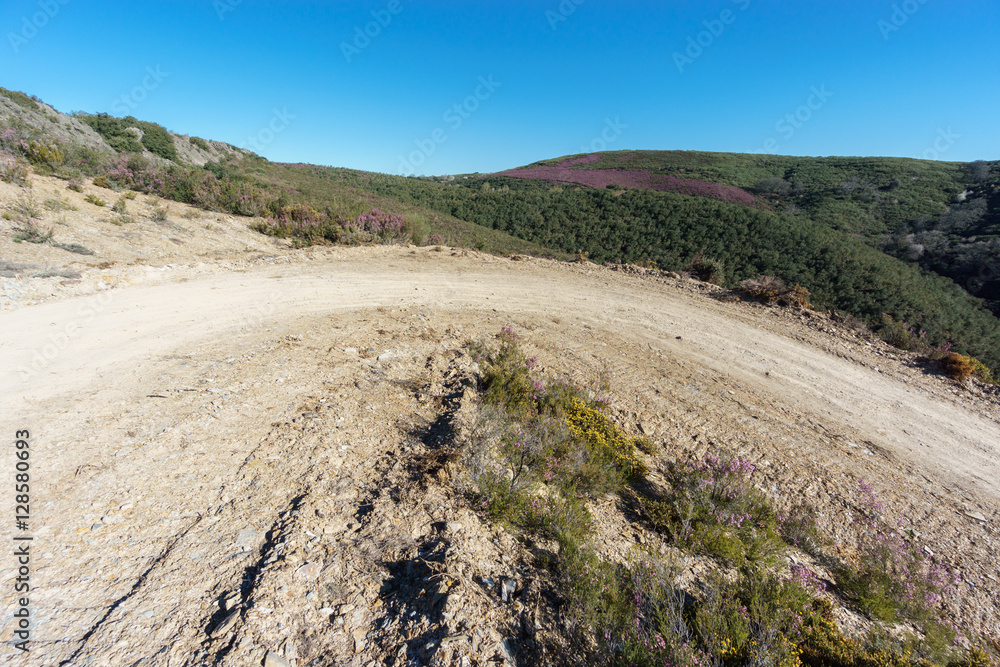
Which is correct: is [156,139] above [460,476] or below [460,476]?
above

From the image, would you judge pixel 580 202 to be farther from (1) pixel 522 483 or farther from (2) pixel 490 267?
(1) pixel 522 483

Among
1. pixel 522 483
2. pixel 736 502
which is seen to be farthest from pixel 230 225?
Answer: pixel 736 502

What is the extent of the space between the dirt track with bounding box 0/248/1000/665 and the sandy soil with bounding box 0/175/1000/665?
27 mm

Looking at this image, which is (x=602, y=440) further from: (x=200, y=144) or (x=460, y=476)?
(x=200, y=144)

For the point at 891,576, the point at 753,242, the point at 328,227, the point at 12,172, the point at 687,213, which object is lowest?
the point at 891,576

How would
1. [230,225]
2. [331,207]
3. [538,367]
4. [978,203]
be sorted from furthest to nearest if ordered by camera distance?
[978,203] → [331,207] → [230,225] → [538,367]

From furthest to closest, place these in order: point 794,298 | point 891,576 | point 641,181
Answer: point 641,181
point 794,298
point 891,576

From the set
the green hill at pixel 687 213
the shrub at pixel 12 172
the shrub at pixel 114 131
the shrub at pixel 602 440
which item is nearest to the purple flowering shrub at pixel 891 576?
the shrub at pixel 602 440

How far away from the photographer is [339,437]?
419cm

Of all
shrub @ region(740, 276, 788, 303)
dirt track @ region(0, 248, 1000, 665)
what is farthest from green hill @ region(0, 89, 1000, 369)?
dirt track @ region(0, 248, 1000, 665)

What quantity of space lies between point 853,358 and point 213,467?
11094mm

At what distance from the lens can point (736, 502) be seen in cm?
410

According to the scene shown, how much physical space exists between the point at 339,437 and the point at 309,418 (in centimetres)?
51

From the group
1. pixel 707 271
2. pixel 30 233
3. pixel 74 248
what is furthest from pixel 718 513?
pixel 30 233
